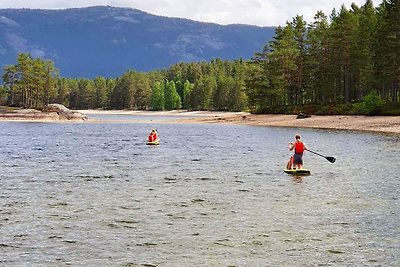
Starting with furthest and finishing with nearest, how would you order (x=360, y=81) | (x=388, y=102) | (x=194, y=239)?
(x=360, y=81) < (x=388, y=102) < (x=194, y=239)

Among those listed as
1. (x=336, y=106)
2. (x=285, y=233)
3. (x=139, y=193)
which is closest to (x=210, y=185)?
(x=139, y=193)

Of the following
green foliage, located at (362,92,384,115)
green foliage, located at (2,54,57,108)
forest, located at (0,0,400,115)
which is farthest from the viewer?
green foliage, located at (2,54,57,108)

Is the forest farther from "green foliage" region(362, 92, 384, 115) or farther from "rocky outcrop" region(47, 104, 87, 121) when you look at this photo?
"rocky outcrop" region(47, 104, 87, 121)

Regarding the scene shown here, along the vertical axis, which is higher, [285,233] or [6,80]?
[6,80]

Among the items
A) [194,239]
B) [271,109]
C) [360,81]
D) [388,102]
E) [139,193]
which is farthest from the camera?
[271,109]

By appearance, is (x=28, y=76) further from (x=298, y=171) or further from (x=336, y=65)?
(x=298, y=171)

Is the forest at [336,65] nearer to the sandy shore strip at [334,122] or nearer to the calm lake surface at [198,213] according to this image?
the sandy shore strip at [334,122]

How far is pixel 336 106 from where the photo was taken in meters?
97.1

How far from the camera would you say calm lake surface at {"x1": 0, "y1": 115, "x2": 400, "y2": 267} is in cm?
1623

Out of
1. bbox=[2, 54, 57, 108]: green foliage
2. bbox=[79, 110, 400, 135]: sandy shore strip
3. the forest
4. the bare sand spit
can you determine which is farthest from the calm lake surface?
bbox=[2, 54, 57, 108]: green foliage

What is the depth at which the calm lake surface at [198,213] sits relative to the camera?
16.2 metres

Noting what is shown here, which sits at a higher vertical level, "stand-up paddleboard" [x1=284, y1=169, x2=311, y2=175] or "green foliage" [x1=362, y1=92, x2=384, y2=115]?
"green foliage" [x1=362, y1=92, x2=384, y2=115]

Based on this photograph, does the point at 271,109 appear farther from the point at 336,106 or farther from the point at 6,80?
the point at 6,80

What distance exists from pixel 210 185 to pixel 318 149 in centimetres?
2266
